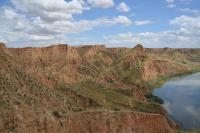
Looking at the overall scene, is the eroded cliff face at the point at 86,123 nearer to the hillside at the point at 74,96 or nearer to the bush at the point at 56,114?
the hillside at the point at 74,96

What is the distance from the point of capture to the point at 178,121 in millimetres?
80312

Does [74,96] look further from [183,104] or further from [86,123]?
[183,104]

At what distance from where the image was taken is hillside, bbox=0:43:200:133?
50.4m

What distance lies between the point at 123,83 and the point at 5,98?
90.8 m

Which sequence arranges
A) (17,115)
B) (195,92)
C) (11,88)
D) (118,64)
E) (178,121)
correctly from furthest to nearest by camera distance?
(118,64) < (195,92) < (178,121) < (11,88) < (17,115)

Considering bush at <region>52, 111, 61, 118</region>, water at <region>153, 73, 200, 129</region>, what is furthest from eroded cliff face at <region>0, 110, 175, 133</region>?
water at <region>153, 73, 200, 129</region>

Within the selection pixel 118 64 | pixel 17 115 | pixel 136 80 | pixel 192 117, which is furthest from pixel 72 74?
pixel 17 115

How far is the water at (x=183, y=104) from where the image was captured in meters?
79.7

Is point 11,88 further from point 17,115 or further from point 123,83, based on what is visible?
point 123,83

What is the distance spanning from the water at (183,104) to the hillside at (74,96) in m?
4.24

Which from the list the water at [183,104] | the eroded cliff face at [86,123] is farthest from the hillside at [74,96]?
the water at [183,104]

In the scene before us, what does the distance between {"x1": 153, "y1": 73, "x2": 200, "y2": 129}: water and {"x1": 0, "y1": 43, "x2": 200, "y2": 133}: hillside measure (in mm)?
4236

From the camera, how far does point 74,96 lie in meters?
83.1

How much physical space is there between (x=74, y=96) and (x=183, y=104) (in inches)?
1380
